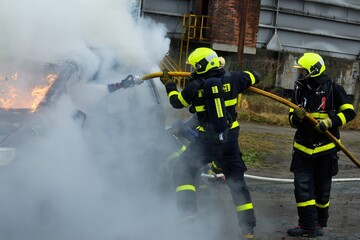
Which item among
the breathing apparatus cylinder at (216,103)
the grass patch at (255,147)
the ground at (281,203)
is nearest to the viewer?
the breathing apparatus cylinder at (216,103)

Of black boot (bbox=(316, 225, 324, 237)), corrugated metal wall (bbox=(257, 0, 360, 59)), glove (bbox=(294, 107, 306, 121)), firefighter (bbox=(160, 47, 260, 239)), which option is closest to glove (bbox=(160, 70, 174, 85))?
firefighter (bbox=(160, 47, 260, 239))

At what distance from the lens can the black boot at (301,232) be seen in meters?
5.55

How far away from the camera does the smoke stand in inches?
179

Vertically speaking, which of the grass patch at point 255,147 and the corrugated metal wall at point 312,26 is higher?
the corrugated metal wall at point 312,26

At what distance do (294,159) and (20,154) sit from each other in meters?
2.82

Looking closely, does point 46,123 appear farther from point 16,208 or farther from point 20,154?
point 16,208

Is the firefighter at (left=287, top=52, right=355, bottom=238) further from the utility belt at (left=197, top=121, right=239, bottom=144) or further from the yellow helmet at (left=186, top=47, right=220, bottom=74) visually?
the yellow helmet at (left=186, top=47, right=220, bottom=74)

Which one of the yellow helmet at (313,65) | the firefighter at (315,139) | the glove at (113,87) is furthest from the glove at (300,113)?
the glove at (113,87)

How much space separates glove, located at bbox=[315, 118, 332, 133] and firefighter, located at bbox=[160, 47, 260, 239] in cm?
78

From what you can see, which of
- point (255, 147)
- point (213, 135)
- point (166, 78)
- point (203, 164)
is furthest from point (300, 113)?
point (255, 147)

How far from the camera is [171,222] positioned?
206 inches

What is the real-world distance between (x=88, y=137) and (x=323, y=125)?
2.33 m

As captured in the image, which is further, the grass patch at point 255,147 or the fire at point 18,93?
the grass patch at point 255,147

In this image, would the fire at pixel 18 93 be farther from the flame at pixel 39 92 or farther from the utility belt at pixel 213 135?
the utility belt at pixel 213 135
